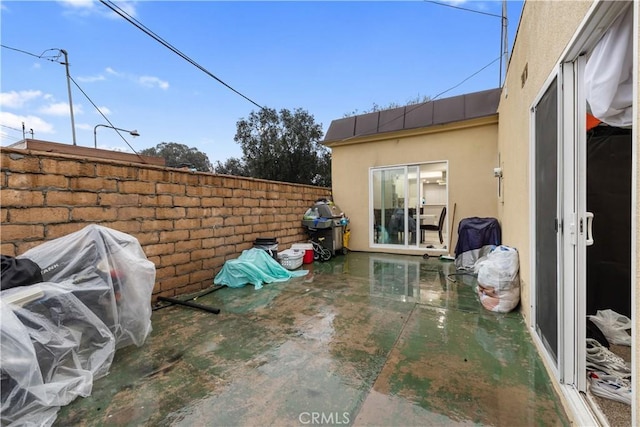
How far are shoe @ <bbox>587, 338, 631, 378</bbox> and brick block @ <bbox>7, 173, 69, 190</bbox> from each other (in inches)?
185

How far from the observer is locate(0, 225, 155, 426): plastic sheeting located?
1.38m

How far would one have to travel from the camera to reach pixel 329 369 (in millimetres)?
1963

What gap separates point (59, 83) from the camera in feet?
33.9

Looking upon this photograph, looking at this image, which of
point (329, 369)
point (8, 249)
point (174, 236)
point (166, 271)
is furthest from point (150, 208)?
point (329, 369)

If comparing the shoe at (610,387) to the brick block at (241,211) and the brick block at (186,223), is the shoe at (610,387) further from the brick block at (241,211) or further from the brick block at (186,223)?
the brick block at (241,211)

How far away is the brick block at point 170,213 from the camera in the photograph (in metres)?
3.45

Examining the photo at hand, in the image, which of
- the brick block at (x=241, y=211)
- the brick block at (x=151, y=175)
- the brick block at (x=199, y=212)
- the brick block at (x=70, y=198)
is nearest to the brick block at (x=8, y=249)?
the brick block at (x=70, y=198)

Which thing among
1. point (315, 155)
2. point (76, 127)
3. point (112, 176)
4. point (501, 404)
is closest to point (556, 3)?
point (501, 404)

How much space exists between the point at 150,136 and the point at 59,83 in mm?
4623

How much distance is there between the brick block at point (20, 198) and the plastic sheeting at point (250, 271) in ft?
7.47

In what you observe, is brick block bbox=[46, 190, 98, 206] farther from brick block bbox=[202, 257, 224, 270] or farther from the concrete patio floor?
brick block bbox=[202, 257, 224, 270]

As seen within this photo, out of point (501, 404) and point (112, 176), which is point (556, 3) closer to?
point (501, 404)

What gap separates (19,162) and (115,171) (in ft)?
2.50

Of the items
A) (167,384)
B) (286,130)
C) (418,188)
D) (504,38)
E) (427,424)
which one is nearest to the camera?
(427,424)
